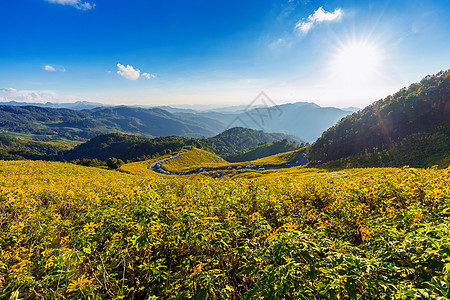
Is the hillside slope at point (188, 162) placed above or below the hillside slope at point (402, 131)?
below

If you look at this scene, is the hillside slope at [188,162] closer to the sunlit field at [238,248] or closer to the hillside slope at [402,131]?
the hillside slope at [402,131]

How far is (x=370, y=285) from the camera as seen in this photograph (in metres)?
3.18

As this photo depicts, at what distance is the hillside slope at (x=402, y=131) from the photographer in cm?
5319

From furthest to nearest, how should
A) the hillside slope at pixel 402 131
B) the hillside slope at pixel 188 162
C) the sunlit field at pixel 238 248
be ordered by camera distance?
the hillside slope at pixel 188 162
the hillside slope at pixel 402 131
the sunlit field at pixel 238 248

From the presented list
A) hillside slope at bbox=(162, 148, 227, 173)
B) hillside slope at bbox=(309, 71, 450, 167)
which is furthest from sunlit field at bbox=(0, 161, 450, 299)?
hillside slope at bbox=(162, 148, 227, 173)

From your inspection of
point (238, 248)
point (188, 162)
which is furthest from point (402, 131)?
point (188, 162)

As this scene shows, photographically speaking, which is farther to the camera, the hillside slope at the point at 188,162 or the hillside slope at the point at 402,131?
the hillside slope at the point at 188,162

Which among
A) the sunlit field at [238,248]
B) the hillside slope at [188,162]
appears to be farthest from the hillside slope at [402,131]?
the hillside slope at [188,162]

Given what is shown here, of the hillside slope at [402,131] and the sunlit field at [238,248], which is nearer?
the sunlit field at [238,248]

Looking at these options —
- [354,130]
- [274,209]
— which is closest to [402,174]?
[274,209]

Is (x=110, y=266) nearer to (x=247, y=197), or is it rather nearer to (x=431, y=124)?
(x=247, y=197)

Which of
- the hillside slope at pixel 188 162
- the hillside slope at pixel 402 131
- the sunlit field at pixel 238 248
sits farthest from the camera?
the hillside slope at pixel 188 162

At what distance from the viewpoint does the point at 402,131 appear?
67.6m

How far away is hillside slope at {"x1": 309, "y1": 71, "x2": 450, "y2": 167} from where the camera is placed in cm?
5319
